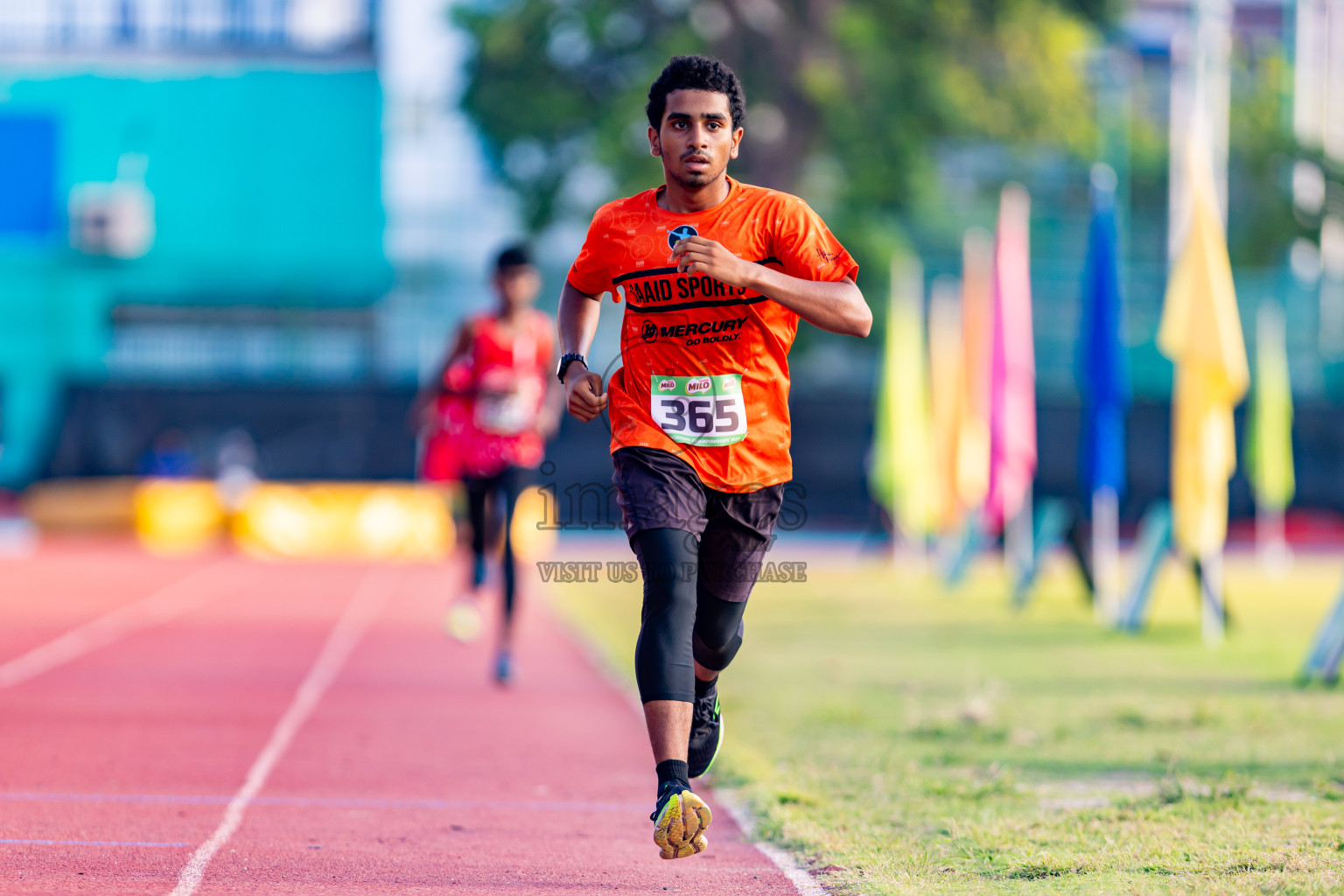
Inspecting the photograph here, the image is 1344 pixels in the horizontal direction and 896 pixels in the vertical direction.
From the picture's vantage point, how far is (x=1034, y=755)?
272 inches

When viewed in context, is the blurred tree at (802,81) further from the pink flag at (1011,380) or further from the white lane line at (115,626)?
the white lane line at (115,626)

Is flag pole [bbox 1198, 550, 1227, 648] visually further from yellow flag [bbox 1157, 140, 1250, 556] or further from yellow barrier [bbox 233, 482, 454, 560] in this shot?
yellow barrier [bbox 233, 482, 454, 560]

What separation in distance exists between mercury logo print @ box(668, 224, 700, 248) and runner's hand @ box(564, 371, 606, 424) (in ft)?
1.32

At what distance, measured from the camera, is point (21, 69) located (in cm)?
4256

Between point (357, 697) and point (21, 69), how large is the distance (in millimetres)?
37918

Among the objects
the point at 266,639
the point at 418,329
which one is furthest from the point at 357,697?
the point at 418,329

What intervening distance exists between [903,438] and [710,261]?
59.6 ft

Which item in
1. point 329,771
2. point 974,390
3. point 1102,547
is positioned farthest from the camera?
point 974,390

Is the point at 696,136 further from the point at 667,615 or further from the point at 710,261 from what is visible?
the point at 667,615

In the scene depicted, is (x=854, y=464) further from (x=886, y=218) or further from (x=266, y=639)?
(x=266, y=639)

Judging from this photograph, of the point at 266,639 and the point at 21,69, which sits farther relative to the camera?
the point at 21,69

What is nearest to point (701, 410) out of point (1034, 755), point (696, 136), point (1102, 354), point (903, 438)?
point (696, 136)

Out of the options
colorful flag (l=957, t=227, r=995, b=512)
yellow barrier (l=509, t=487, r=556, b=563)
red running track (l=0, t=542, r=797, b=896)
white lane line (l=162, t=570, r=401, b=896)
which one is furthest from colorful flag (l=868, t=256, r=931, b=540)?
red running track (l=0, t=542, r=797, b=896)

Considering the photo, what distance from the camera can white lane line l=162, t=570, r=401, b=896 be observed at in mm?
4793
